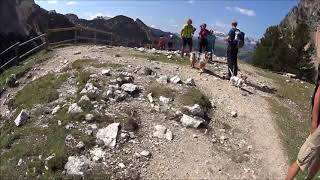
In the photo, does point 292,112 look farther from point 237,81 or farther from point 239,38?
point 239,38

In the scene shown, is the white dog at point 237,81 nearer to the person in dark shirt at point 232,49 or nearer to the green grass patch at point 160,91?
the person in dark shirt at point 232,49

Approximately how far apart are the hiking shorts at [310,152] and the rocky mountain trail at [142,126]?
3.94 metres

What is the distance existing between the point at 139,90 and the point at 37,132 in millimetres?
4432

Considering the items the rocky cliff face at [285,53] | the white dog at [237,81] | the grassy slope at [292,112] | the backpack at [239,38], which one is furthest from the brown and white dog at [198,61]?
the rocky cliff face at [285,53]

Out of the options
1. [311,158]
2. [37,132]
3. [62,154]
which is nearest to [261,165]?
[311,158]

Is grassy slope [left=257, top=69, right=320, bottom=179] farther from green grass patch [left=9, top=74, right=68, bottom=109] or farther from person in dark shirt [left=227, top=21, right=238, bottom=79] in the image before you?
green grass patch [left=9, top=74, right=68, bottom=109]

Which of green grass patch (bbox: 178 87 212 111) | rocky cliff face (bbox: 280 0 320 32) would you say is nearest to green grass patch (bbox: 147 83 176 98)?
green grass patch (bbox: 178 87 212 111)

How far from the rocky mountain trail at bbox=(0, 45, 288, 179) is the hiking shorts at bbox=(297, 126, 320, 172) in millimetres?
3937

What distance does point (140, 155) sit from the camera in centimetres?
1388

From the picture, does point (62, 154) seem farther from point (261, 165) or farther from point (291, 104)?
point (291, 104)

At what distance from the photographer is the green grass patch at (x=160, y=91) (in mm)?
18109

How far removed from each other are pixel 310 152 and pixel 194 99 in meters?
8.52

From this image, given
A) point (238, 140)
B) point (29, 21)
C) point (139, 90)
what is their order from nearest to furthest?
point (238, 140) < point (139, 90) < point (29, 21)

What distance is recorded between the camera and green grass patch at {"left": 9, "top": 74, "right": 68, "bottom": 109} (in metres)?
18.0
